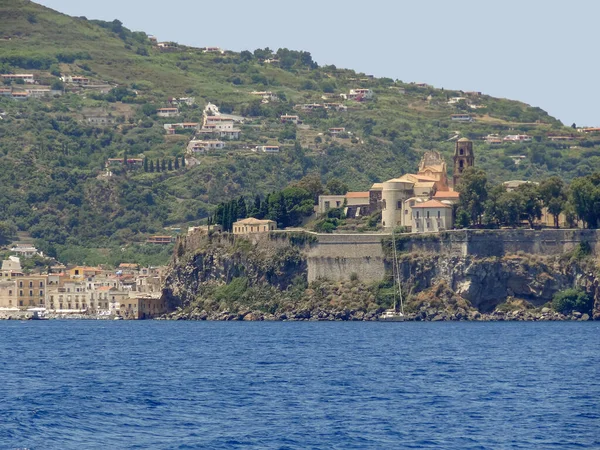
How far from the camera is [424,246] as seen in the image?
4542 inches

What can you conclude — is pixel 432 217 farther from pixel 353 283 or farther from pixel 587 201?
pixel 587 201

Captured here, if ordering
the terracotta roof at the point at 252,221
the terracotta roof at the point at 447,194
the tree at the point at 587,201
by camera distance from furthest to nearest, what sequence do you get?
the terracotta roof at the point at 252,221, the terracotta roof at the point at 447,194, the tree at the point at 587,201

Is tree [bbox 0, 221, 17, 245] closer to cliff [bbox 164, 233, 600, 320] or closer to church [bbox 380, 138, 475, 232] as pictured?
cliff [bbox 164, 233, 600, 320]

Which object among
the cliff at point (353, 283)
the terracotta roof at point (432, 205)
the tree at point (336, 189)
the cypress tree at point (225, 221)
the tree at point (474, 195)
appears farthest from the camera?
the tree at point (336, 189)

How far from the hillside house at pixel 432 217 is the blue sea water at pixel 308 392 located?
72.6ft

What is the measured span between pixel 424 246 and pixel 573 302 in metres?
10.7

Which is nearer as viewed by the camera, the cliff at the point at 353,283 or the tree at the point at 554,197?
the cliff at the point at 353,283

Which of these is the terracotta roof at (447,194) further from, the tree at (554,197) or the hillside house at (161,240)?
the hillside house at (161,240)

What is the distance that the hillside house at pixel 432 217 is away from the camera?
385ft

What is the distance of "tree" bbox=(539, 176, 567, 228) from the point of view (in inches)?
→ 4582

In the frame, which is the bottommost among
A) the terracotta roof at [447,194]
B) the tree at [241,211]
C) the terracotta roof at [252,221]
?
the terracotta roof at [252,221]

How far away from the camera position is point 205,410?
54.0 meters

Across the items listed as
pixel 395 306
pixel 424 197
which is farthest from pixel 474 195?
pixel 395 306

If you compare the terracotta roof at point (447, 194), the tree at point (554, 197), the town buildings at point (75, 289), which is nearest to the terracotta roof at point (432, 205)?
the terracotta roof at point (447, 194)
